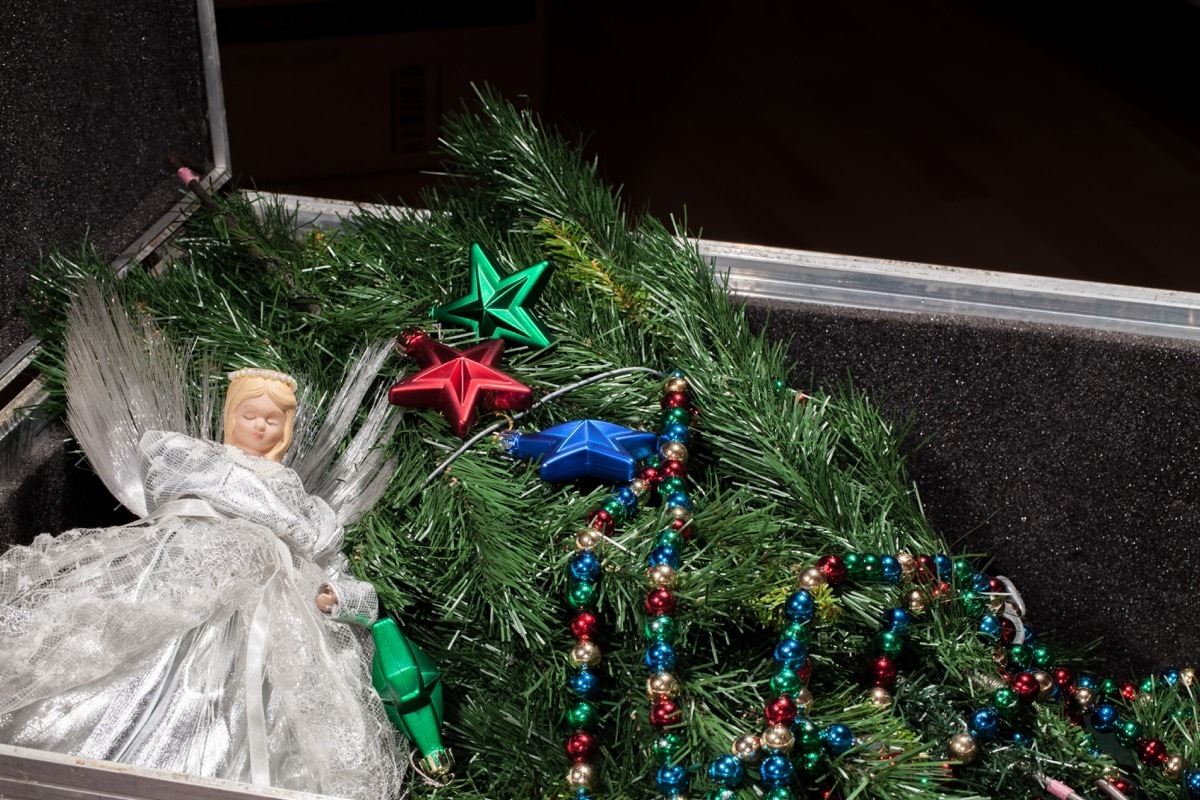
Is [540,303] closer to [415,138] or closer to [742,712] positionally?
[742,712]

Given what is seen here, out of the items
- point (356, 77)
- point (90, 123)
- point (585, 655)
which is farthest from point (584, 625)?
point (356, 77)

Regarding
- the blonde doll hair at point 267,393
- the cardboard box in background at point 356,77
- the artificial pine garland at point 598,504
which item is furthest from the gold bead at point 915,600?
the cardboard box in background at point 356,77

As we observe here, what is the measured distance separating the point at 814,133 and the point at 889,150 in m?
0.12

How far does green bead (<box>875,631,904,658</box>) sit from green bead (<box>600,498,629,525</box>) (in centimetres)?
14

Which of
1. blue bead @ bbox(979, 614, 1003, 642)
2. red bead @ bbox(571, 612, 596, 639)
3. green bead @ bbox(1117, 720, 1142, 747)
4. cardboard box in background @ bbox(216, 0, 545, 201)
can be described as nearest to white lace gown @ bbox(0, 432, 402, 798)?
red bead @ bbox(571, 612, 596, 639)

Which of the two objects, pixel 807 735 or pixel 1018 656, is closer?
pixel 807 735

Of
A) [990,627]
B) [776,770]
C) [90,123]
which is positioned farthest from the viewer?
[90,123]

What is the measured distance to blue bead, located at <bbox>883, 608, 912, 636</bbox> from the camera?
619 mm

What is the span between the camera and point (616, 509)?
0.65 metres

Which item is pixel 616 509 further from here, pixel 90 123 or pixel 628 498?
pixel 90 123

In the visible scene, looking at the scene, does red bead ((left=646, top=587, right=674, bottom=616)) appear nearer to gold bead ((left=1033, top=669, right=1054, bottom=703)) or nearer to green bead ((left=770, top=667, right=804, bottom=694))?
green bead ((left=770, top=667, right=804, bottom=694))

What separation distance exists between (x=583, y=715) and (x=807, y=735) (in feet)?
0.35

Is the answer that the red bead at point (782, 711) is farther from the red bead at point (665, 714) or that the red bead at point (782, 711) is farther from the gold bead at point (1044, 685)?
the gold bead at point (1044, 685)

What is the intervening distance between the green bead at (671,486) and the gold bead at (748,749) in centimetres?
14
